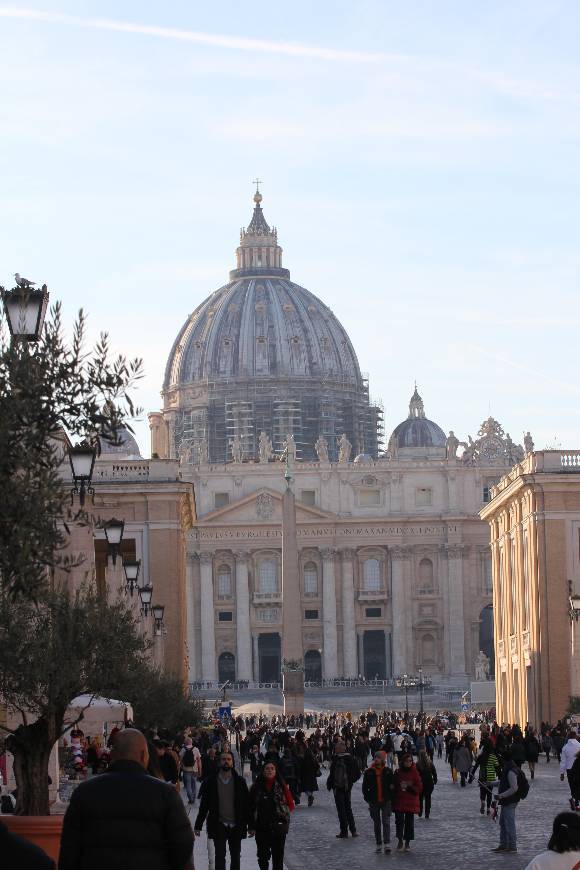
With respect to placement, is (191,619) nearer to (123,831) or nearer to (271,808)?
(271,808)

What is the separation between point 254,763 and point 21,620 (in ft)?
51.4

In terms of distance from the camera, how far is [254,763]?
37031 mm

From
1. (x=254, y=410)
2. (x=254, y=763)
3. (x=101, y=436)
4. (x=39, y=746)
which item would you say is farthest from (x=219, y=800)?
(x=254, y=410)

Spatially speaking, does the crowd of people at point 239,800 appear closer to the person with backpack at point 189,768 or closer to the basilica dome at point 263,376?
the person with backpack at point 189,768

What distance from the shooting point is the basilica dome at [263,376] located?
13850cm

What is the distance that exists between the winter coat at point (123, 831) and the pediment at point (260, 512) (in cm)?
11101

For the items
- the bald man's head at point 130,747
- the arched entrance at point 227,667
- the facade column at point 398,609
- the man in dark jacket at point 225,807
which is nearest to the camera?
the bald man's head at point 130,747

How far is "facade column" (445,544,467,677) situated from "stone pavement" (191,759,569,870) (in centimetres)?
8526

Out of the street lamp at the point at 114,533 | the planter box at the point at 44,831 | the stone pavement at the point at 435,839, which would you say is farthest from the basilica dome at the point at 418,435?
the planter box at the point at 44,831

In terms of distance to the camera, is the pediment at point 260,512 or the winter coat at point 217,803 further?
the pediment at point 260,512

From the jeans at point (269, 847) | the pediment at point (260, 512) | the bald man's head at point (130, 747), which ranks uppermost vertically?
the pediment at point (260, 512)

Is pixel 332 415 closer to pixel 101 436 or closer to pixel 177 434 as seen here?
pixel 177 434

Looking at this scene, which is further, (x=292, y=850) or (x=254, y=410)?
(x=254, y=410)

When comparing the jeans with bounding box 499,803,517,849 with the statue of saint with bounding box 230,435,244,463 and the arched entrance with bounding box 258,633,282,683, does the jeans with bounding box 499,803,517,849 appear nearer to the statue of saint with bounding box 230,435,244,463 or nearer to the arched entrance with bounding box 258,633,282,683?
the arched entrance with bounding box 258,633,282,683
